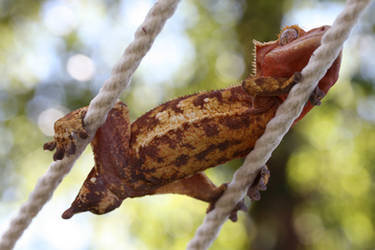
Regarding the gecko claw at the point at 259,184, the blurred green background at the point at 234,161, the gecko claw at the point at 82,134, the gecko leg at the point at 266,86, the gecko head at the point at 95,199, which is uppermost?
the gecko leg at the point at 266,86

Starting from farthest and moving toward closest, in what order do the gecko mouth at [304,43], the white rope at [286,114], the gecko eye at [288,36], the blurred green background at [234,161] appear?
the blurred green background at [234,161] → the gecko eye at [288,36] → the gecko mouth at [304,43] → the white rope at [286,114]

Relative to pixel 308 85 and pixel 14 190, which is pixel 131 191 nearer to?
pixel 308 85

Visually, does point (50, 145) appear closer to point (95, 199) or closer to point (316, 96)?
point (95, 199)

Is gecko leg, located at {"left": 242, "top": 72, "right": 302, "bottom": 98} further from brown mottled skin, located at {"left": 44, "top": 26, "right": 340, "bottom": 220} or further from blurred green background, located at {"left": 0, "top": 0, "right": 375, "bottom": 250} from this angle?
blurred green background, located at {"left": 0, "top": 0, "right": 375, "bottom": 250}

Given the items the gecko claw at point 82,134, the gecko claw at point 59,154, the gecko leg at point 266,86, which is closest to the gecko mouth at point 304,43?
the gecko leg at point 266,86

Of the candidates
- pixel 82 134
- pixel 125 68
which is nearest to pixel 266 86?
pixel 125 68

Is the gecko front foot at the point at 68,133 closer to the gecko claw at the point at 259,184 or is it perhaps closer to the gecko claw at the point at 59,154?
the gecko claw at the point at 59,154

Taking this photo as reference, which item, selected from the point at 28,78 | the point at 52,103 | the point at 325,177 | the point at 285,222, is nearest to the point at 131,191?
the point at 285,222
